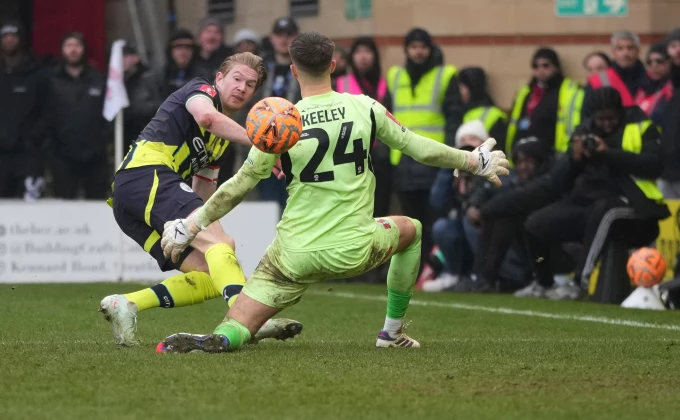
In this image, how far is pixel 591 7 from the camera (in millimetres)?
15742

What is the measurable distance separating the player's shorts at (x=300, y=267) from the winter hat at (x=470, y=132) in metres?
6.03

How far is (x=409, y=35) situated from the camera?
575 inches

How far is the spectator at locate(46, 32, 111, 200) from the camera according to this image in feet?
50.3

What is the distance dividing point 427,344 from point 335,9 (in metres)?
11.1

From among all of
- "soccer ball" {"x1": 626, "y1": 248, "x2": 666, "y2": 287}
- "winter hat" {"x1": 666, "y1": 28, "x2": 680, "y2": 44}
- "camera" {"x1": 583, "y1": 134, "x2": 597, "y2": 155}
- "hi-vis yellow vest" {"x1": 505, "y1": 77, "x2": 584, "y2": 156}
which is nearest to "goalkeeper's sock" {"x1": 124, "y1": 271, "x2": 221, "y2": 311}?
"soccer ball" {"x1": 626, "y1": 248, "x2": 666, "y2": 287}

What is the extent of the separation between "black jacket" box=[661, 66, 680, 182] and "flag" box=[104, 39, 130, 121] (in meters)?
5.65

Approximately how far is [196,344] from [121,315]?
0.65 meters

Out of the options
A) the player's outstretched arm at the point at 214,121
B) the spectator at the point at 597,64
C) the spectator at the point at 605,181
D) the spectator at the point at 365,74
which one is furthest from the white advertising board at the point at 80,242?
the player's outstretched arm at the point at 214,121

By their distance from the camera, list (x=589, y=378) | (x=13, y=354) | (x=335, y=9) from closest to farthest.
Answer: (x=589, y=378) < (x=13, y=354) < (x=335, y=9)

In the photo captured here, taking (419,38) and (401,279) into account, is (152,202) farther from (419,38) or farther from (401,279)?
(419,38)

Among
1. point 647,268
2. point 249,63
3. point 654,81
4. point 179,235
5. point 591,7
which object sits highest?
point 591,7

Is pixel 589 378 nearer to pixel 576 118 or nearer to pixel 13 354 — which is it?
pixel 13 354

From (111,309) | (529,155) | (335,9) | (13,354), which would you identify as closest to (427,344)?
(111,309)

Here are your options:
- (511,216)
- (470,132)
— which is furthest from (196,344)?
(470,132)
